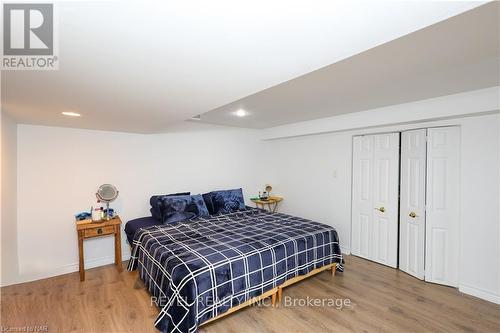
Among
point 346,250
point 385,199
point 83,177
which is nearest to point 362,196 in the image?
point 385,199

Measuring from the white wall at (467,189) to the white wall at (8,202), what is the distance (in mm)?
4287

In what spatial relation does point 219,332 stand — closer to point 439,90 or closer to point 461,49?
point 461,49

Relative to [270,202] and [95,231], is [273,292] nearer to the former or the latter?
[95,231]

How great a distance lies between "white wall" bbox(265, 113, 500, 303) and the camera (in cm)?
254

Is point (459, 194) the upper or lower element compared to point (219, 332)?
upper

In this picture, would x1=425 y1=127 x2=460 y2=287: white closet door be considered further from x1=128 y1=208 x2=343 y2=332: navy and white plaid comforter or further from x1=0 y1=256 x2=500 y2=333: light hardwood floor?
x1=128 y1=208 x2=343 y2=332: navy and white plaid comforter

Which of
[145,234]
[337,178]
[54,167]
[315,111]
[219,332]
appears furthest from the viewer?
[337,178]

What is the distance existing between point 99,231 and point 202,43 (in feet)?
10.1

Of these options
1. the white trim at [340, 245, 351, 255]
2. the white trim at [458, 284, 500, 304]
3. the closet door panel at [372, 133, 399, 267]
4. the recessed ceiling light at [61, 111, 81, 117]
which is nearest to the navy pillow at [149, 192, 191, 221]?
the recessed ceiling light at [61, 111, 81, 117]

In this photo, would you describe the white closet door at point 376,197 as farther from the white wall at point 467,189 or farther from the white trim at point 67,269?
the white trim at point 67,269

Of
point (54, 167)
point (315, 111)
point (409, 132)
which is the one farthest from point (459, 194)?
point (54, 167)

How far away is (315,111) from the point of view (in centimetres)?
338

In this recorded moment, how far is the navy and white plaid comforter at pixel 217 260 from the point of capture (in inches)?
77.7

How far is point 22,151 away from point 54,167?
1.22 ft
